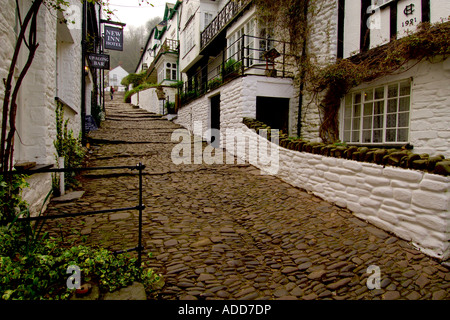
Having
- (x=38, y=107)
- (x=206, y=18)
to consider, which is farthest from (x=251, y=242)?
(x=206, y=18)

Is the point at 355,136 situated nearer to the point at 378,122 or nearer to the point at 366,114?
the point at 366,114

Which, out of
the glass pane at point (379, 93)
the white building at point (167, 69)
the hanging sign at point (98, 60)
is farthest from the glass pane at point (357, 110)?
the white building at point (167, 69)

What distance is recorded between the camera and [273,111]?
10.3m

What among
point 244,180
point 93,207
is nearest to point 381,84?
point 244,180

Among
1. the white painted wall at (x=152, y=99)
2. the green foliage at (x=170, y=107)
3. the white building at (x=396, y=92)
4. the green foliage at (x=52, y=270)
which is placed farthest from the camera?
the white painted wall at (x=152, y=99)

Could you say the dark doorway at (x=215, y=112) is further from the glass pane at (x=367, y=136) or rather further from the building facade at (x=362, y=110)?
the glass pane at (x=367, y=136)

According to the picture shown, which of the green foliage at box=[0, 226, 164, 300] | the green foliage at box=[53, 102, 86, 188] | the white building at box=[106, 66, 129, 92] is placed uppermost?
the white building at box=[106, 66, 129, 92]

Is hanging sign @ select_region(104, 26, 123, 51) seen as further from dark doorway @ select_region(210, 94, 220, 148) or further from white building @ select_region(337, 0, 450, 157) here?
white building @ select_region(337, 0, 450, 157)

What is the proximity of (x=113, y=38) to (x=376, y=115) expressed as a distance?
992 cm

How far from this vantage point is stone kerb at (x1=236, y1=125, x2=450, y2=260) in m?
2.93

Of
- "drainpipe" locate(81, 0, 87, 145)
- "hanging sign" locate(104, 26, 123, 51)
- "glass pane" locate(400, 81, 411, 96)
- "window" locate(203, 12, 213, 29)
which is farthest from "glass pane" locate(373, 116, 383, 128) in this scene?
"window" locate(203, 12, 213, 29)

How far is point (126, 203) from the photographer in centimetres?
462

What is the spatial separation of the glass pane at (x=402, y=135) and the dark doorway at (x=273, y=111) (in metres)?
3.76

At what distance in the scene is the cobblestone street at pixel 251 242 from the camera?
8.43ft
